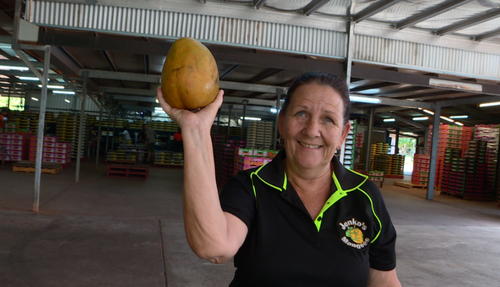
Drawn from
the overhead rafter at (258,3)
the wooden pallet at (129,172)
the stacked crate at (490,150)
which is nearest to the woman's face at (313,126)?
the overhead rafter at (258,3)

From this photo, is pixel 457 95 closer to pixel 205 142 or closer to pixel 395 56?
pixel 395 56

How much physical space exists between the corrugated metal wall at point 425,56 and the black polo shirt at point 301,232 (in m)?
6.11

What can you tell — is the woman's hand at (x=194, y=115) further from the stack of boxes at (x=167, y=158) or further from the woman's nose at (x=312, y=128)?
the stack of boxes at (x=167, y=158)

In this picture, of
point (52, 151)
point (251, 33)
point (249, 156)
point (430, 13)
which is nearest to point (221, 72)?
point (249, 156)

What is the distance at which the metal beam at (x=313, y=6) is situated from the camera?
5977 millimetres

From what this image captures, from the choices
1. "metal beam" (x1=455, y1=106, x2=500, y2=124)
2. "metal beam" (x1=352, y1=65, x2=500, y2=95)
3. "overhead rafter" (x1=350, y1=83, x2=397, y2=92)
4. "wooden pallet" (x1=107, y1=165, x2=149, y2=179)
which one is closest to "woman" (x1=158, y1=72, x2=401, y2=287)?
"metal beam" (x1=352, y1=65, x2=500, y2=95)

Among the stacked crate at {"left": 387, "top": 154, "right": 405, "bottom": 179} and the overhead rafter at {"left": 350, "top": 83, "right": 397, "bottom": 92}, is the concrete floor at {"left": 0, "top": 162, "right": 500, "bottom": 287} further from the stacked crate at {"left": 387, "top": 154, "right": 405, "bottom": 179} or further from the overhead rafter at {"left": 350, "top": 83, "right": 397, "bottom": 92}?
the stacked crate at {"left": 387, "top": 154, "right": 405, "bottom": 179}

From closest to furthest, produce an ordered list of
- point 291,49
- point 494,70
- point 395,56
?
point 291,49 → point 395,56 → point 494,70

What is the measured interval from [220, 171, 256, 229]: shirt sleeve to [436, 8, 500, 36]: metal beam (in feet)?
20.6

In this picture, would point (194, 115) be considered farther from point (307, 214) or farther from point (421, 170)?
point (421, 170)

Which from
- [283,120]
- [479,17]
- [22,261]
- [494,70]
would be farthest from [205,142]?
[494,70]

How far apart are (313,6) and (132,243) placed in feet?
15.3

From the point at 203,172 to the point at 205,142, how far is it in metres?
0.08

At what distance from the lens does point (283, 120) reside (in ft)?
4.98
